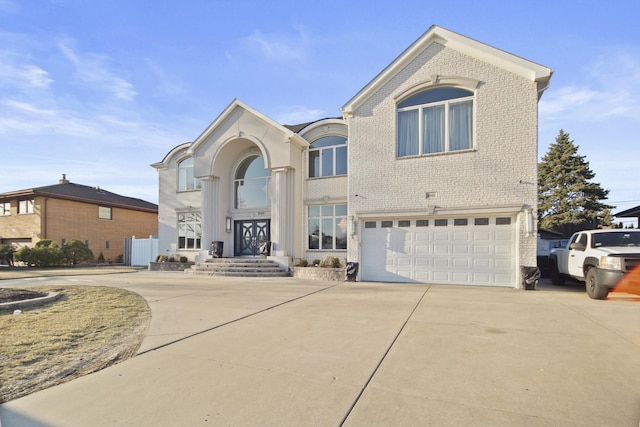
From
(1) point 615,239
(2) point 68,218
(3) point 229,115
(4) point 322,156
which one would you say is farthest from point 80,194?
(1) point 615,239

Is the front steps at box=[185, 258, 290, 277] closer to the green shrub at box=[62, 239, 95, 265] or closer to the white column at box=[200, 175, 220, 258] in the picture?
the white column at box=[200, 175, 220, 258]

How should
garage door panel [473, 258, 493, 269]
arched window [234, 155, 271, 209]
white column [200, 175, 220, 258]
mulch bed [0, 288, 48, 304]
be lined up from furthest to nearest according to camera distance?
arched window [234, 155, 271, 209], white column [200, 175, 220, 258], garage door panel [473, 258, 493, 269], mulch bed [0, 288, 48, 304]

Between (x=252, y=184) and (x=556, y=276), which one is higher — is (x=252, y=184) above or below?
above

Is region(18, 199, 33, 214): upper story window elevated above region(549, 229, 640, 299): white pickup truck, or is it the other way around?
region(18, 199, 33, 214): upper story window

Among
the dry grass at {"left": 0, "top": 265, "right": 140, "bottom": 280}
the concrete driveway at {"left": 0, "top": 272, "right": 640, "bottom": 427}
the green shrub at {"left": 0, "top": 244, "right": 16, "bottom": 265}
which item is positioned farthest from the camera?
the green shrub at {"left": 0, "top": 244, "right": 16, "bottom": 265}

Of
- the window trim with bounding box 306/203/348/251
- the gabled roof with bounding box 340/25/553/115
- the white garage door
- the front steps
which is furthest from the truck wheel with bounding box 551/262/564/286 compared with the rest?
the front steps

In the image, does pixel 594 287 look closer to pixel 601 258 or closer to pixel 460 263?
pixel 601 258

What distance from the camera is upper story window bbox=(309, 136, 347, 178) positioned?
16.3m

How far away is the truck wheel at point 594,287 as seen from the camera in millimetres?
8695

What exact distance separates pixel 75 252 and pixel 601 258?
1050 inches

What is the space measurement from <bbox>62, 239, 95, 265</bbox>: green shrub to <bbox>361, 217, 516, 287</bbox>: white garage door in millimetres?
19419

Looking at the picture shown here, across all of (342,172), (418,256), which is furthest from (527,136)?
(342,172)

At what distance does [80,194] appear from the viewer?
27.2m

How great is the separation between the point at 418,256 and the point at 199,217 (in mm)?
13050
